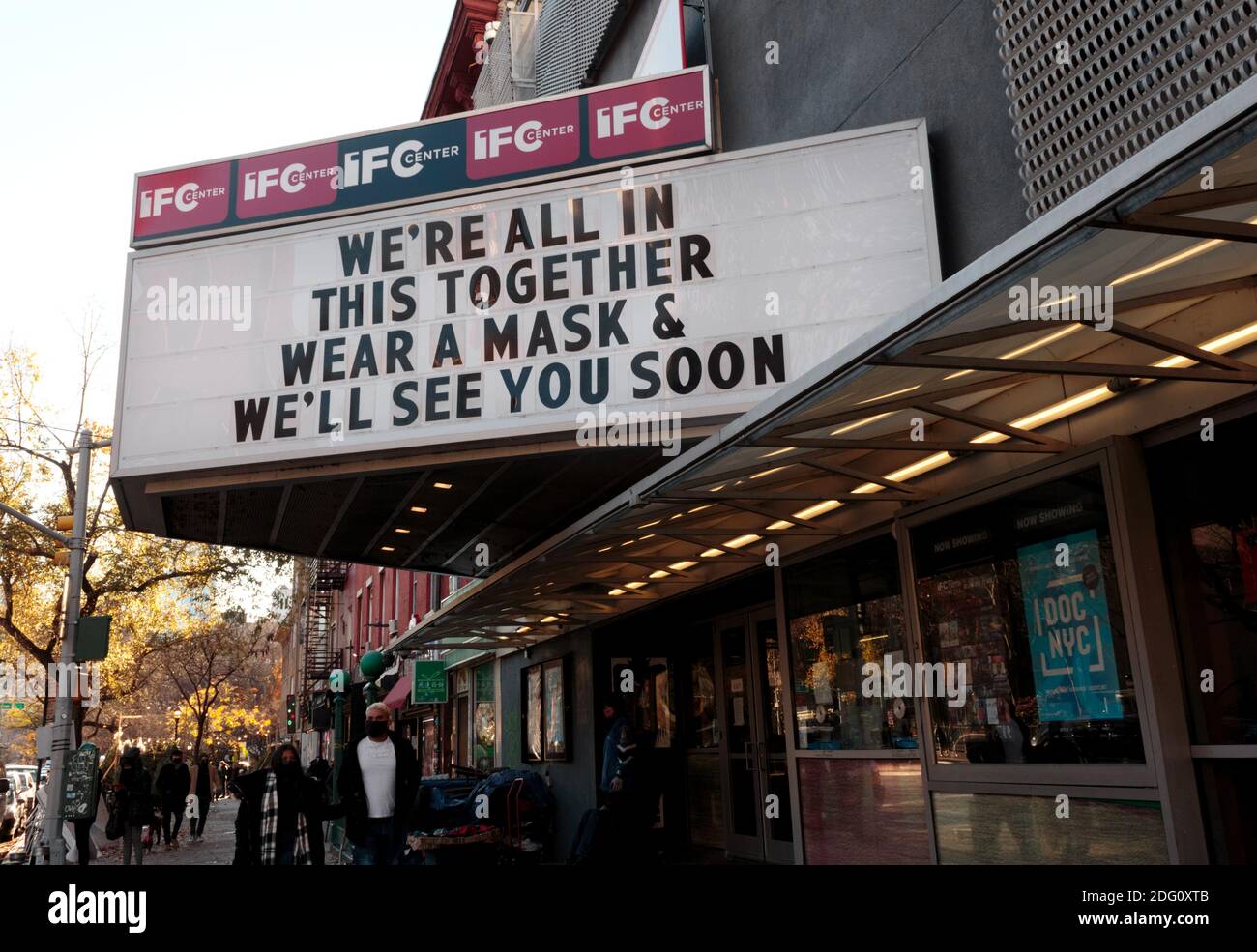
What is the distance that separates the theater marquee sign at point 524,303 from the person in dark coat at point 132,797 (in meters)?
8.55

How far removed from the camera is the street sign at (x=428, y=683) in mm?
21750

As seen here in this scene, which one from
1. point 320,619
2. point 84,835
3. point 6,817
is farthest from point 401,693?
point 320,619

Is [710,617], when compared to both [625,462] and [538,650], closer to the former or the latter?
[625,462]

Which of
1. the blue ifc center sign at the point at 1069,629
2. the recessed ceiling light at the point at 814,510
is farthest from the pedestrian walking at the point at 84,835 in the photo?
the blue ifc center sign at the point at 1069,629

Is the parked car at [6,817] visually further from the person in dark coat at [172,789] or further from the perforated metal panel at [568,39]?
the perforated metal panel at [568,39]

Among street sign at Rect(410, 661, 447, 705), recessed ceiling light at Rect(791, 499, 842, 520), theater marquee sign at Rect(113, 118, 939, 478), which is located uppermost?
theater marquee sign at Rect(113, 118, 939, 478)

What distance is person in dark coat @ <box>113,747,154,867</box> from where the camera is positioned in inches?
635

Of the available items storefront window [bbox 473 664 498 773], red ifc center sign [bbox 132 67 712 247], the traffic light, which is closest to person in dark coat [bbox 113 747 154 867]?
the traffic light

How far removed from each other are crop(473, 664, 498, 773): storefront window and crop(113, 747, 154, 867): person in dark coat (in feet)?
18.8

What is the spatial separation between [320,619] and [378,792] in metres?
43.1

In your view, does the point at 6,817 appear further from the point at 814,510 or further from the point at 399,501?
the point at 814,510

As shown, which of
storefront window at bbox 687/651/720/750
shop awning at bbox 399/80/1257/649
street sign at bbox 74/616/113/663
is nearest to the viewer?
shop awning at bbox 399/80/1257/649

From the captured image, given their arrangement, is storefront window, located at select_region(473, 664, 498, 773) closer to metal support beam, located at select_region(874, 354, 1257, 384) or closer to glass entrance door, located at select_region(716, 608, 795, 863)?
glass entrance door, located at select_region(716, 608, 795, 863)
